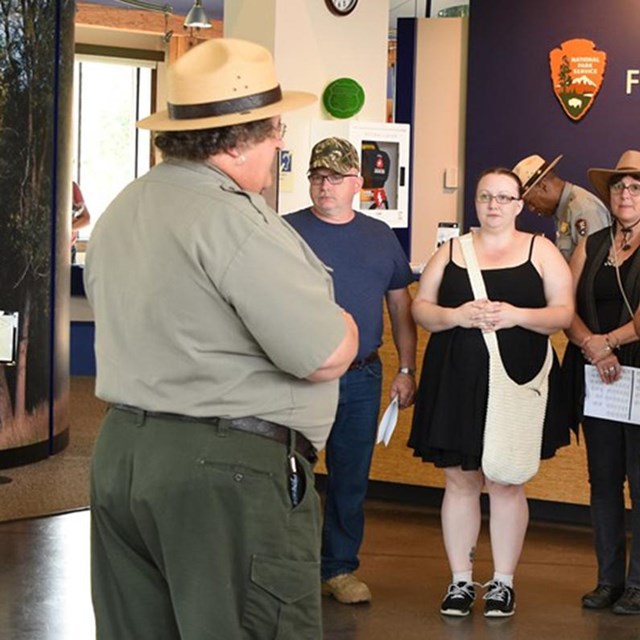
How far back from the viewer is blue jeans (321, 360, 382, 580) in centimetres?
460

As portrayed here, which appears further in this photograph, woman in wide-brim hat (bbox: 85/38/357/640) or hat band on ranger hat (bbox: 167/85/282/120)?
hat band on ranger hat (bbox: 167/85/282/120)

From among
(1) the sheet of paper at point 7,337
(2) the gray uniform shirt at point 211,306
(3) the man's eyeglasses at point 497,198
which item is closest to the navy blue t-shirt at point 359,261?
(3) the man's eyeglasses at point 497,198

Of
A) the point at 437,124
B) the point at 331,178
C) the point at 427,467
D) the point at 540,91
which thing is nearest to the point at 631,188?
the point at 331,178

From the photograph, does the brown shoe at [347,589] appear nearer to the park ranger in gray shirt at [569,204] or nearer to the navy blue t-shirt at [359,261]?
the navy blue t-shirt at [359,261]

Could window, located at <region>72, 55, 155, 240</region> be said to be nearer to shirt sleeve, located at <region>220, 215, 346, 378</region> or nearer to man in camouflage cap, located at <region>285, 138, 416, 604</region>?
man in camouflage cap, located at <region>285, 138, 416, 604</region>

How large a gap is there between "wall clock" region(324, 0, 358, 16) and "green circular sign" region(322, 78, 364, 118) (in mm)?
383

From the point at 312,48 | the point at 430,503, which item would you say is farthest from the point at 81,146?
the point at 430,503

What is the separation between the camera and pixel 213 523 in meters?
2.45

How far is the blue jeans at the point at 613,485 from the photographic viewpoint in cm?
460

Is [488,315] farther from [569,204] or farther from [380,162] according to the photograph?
[380,162]

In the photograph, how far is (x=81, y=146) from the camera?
54.7ft

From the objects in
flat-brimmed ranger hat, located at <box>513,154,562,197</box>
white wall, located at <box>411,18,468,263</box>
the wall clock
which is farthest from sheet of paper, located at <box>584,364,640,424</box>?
white wall, located at <box>411,18,468,263</box>

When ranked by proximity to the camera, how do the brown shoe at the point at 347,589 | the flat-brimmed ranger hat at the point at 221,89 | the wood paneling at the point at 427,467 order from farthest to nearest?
the wood paneling at the point at 427,467 → the brown shoe at the point at 347,589 → the flat-brimmed ranger hat at the point at 221,89

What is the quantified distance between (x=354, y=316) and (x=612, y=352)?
0.87m
